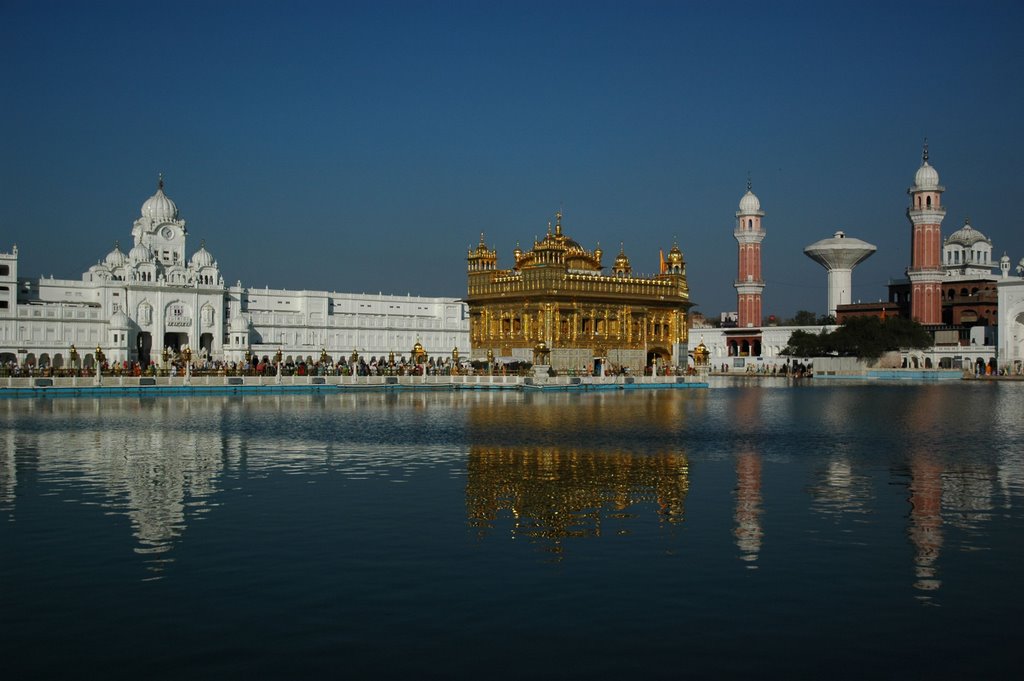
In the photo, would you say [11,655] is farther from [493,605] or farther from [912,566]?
[912,566]

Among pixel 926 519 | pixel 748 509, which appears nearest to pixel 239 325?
pixel 748 509

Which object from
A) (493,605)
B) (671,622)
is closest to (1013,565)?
(671,622)

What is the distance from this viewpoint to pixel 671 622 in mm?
9367

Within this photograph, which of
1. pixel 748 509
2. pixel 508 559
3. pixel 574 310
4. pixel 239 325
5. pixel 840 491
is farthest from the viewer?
pixel 239 325

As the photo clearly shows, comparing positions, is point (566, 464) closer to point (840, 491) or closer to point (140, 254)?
point (840, 491)

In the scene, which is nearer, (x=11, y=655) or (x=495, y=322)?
(x=11, y=655)

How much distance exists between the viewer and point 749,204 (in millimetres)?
111312

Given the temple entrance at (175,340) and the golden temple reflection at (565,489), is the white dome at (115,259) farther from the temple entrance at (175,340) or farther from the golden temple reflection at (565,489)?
the golden temple reflection at (565,489)

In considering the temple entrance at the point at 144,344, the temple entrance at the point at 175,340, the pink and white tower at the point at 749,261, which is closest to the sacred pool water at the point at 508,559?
the temple entrance at the point at 144,344

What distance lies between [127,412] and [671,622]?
89.5ft

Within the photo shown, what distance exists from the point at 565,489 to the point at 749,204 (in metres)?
98.9

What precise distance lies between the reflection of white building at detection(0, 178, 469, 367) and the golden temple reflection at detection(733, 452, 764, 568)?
6401cm

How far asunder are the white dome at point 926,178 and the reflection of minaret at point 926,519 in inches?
3229

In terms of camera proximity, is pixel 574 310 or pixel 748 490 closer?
pixel 748 490
